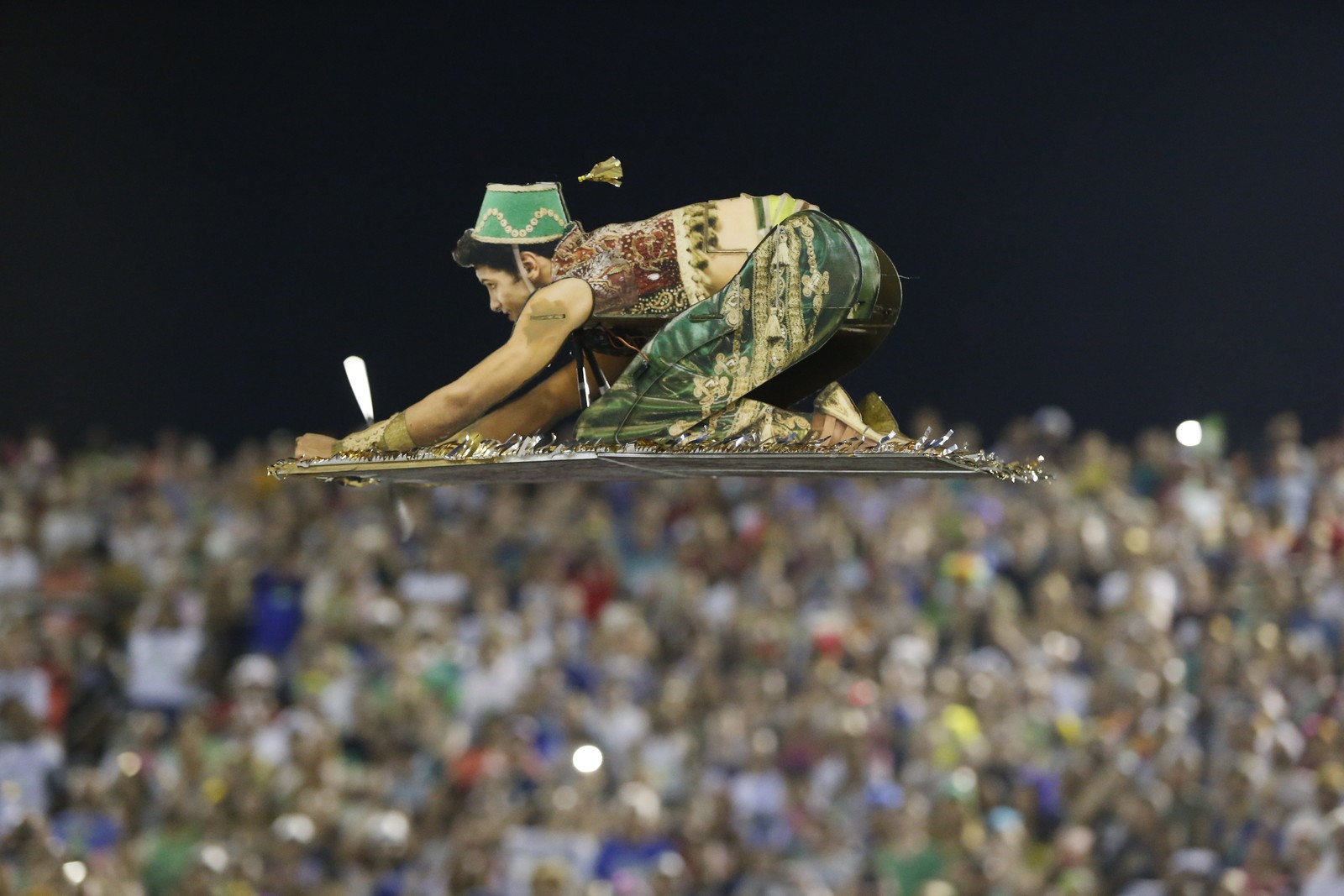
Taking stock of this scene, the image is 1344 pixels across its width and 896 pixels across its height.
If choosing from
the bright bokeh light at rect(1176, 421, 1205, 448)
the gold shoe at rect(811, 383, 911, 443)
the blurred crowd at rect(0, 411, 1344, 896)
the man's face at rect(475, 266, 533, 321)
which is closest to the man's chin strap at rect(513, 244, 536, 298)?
the man's face at rect(475, 266, 533, 321)

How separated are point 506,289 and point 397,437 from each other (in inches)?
15.5

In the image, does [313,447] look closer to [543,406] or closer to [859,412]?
[543,406]

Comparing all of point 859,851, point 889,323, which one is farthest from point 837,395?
point 859,851

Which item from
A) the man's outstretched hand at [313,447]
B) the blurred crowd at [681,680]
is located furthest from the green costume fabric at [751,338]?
the blurred crowd at [681,680]

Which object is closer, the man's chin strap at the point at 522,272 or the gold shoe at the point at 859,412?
the gold shoe at the point at 859,412

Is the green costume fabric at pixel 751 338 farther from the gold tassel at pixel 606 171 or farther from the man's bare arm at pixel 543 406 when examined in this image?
the gold tassel at pixel 606 171

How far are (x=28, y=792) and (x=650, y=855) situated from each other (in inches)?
110

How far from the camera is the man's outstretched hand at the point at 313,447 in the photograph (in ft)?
12.8

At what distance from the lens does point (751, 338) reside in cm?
379

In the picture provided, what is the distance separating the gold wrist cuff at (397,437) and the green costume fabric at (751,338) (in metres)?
0.37

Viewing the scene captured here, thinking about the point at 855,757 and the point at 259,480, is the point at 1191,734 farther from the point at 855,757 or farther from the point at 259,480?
the point at 259,480

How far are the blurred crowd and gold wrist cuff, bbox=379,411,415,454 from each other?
3.91 m

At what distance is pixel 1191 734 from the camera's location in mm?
7922

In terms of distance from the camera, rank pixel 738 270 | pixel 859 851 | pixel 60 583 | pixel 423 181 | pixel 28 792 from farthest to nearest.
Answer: pixel 60 583, pixel 28 792, pixel 859 851, pixel 423 181, pixel 738 270
